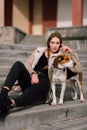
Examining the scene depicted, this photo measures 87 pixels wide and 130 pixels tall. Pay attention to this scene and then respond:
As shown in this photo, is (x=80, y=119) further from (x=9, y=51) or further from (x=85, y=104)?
(x=9, y=51)

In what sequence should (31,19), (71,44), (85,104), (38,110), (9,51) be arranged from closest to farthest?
(38,110) → (85,104) → (9,51) → (71,44) → (31,19)

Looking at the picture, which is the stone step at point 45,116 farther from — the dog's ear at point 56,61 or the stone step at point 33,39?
the stone step at point 33,39

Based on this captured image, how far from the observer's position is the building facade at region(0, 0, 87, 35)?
1750 centimetres

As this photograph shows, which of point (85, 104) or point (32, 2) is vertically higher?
point (32, 2)

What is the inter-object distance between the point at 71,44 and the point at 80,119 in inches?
222

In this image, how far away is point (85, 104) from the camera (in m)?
5.11

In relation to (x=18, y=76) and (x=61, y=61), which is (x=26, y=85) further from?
(x=61, y=61)

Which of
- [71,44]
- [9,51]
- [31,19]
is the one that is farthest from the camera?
[31,19]

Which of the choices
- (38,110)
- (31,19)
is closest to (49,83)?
(38,110)

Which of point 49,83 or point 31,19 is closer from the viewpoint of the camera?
point 49,83

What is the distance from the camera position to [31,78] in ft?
15.7

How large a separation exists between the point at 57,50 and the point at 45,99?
71 centimetres

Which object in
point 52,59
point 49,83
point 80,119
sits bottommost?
point 80,119

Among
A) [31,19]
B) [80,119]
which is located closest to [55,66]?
[80,119]
